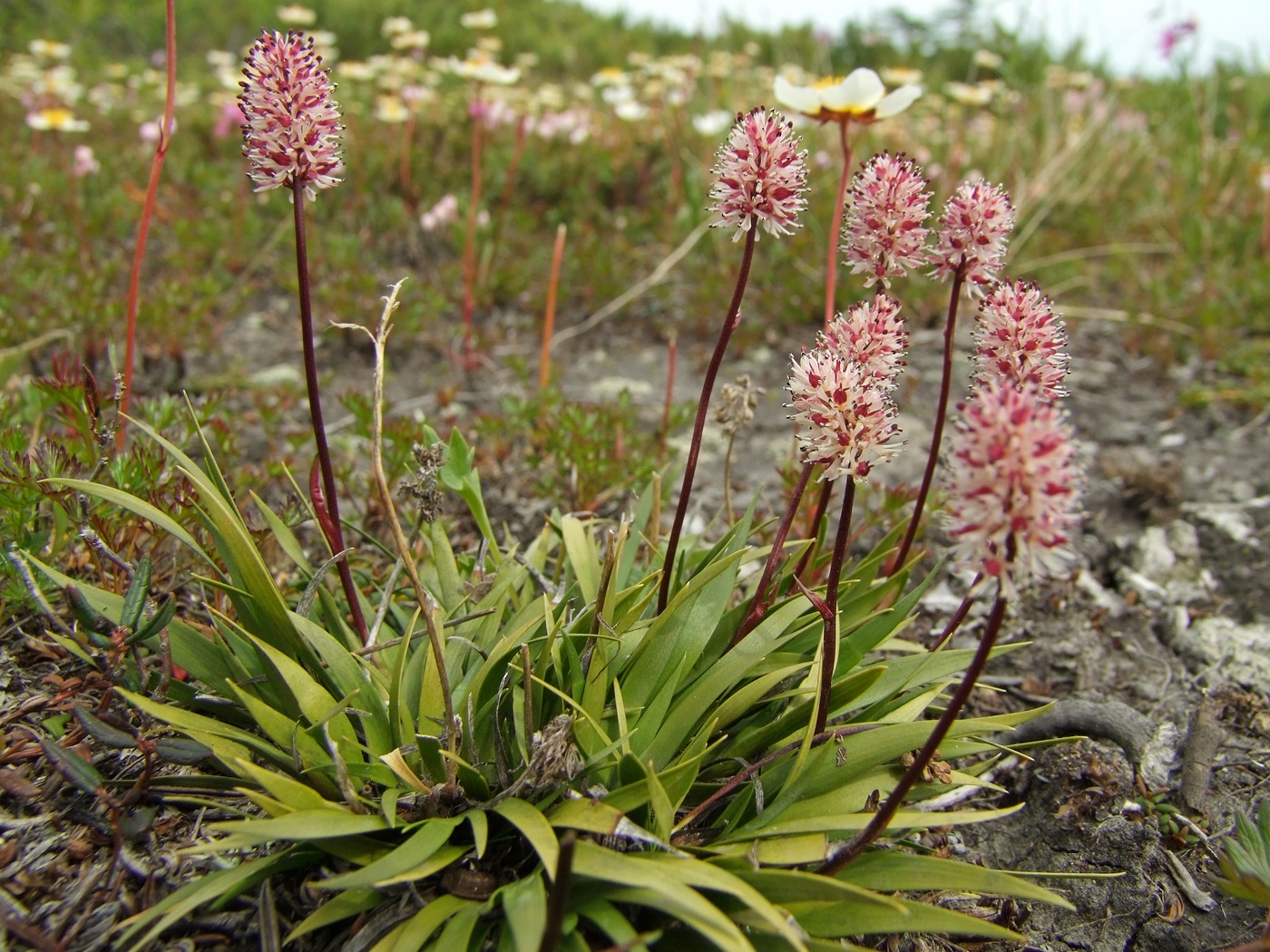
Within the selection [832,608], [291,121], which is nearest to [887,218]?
[832,608]

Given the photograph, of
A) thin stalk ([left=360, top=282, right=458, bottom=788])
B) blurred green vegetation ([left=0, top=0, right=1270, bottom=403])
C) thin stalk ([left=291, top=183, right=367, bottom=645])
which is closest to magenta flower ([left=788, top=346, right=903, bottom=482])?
thin stalk ([left=360, top=282, right=458, bottom=788])

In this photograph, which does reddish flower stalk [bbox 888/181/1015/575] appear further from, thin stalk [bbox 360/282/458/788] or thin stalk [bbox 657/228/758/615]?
thin stalk [bbox 360/282/458/788]

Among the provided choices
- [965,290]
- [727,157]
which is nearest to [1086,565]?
[965,290]

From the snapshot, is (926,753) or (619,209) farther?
(619,209)

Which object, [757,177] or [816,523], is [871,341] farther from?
[816,523]

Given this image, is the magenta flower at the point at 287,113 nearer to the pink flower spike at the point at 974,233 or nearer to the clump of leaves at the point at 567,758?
the clump of leaves at the point at 567,758

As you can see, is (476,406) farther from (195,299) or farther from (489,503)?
(195,299)

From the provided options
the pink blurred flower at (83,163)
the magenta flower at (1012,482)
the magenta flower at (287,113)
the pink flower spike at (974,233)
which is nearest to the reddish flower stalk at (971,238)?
the pink flower spike at (974,233)
